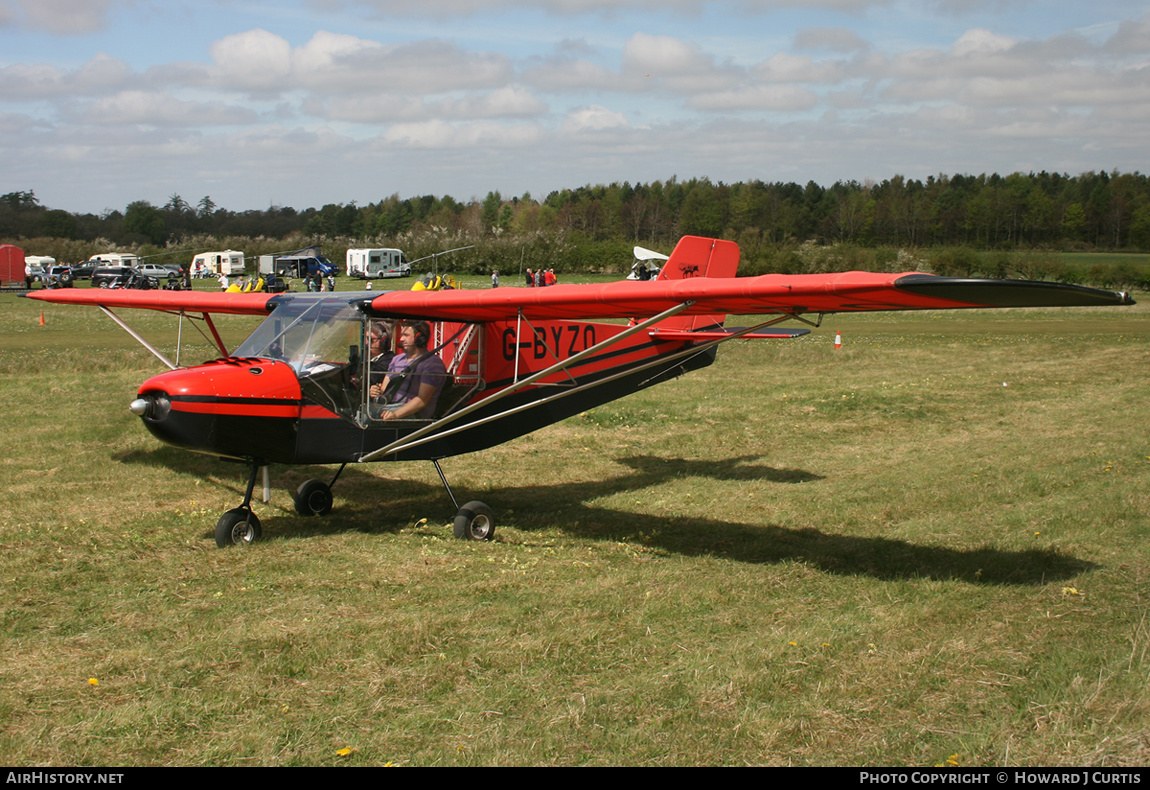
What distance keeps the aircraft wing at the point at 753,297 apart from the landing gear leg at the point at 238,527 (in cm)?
211

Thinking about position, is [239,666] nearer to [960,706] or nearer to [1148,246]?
[960,706]

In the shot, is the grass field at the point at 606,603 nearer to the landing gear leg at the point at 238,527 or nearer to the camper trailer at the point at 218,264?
the landing gear leg at the point at 238,527

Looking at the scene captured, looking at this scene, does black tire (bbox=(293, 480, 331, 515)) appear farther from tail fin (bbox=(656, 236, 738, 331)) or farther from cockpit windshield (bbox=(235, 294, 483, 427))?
tail fin (bbox=(656, 236, 738, 331))

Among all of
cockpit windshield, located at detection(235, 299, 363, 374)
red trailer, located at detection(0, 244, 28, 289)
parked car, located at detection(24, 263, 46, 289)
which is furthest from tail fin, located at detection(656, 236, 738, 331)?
parked car, located at detection(24, 263, 46, 289)

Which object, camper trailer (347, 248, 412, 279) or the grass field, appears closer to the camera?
the grass field

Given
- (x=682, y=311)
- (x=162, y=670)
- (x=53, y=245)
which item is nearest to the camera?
(x=162, y=670)

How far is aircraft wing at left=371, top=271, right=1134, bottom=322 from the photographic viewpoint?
512 cm

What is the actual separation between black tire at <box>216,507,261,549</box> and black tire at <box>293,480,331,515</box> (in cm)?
101

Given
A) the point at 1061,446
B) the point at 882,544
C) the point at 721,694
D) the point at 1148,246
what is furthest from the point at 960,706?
the point at 1148,246

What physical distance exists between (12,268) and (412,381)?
5828cm

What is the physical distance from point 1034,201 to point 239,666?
91.2 m

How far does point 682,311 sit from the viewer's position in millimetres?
6652

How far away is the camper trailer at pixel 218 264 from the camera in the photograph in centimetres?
6550

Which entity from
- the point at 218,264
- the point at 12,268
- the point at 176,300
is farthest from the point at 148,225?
the point at 176,300
